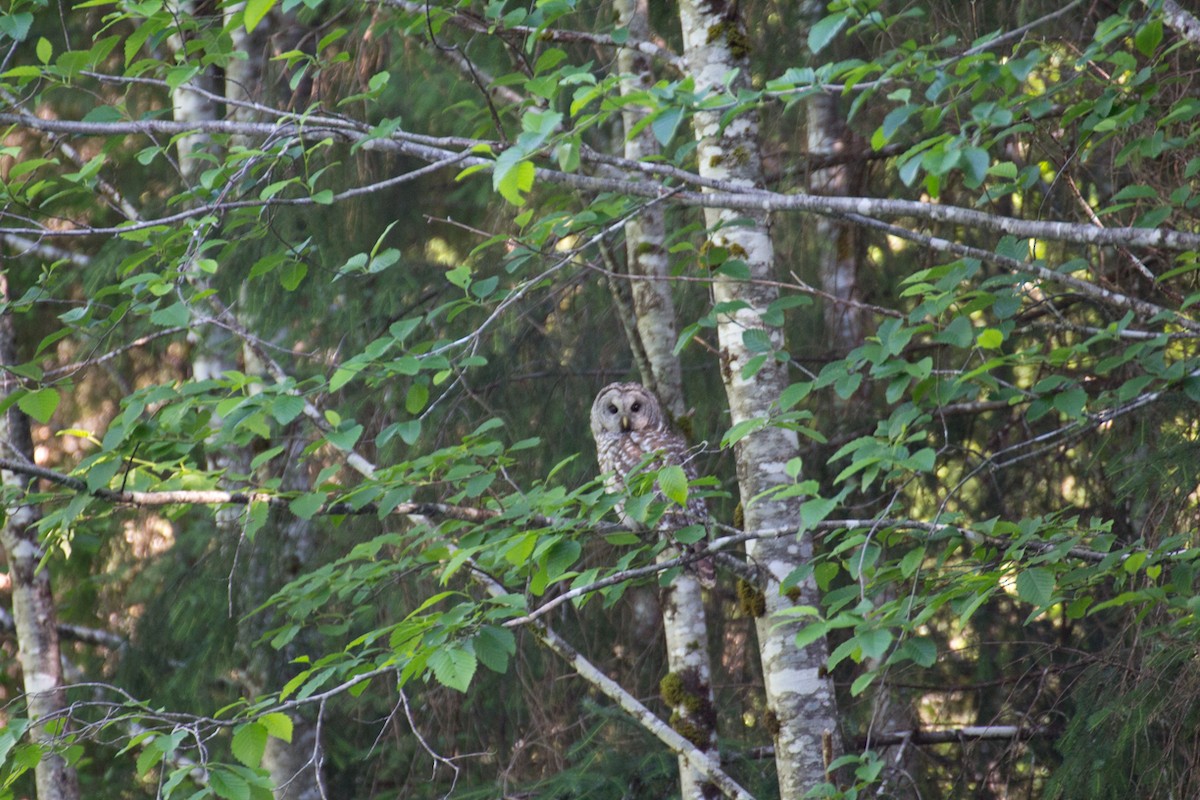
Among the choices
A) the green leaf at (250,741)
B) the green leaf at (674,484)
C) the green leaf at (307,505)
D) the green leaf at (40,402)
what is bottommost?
the green leaf at (250,741)

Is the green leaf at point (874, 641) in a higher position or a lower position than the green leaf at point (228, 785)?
higher

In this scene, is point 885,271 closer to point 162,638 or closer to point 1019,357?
point 1019,357

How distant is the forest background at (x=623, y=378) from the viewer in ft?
7.11

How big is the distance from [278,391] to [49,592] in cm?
342

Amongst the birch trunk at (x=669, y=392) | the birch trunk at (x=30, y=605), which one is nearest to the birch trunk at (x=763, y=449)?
the birch trunk at (x=669, y=392)

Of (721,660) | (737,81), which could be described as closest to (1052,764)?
(721,660)

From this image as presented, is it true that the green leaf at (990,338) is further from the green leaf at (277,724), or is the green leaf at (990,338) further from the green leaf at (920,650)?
the green leaf at (277,724)

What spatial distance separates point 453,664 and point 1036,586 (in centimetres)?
106

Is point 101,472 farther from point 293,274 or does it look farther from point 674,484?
point 674,484

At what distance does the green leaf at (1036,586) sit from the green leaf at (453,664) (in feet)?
3.24

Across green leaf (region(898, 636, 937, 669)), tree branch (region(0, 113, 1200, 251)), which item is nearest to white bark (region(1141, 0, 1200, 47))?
tree branch (region(0, 113, 1200, 251))

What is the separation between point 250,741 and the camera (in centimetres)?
207

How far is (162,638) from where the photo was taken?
505cm

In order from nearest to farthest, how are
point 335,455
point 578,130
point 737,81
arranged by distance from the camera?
point 578,130
point 737,81
point 335,455
